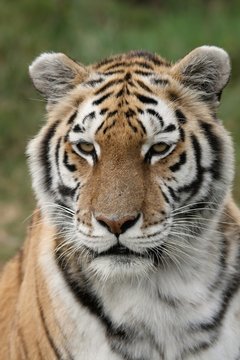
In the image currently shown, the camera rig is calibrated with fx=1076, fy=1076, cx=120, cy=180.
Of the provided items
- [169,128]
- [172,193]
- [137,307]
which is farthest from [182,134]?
[137,307]

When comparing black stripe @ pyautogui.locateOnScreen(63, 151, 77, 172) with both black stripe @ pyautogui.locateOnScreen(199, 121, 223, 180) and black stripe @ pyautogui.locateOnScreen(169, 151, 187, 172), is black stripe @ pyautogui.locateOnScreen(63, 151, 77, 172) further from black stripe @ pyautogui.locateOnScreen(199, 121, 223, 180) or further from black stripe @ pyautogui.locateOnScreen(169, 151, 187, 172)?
black stripe @ pyautogui.locateOnScreen(199, 121, 223, 180)

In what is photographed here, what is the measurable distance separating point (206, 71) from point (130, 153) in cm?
44

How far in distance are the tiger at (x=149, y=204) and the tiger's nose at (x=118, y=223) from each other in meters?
0.09

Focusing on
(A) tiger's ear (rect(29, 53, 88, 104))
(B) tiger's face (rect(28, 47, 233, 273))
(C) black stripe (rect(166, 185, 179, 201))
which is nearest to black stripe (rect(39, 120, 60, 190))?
(B) tiger's face (rect(28, 47, 233, 273))

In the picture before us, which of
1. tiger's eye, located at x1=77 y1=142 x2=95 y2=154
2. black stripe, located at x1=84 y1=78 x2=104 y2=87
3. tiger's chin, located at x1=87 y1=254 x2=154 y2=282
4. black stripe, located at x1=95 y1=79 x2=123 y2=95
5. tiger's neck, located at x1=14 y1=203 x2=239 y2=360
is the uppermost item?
black stripe, located at x1=84 y1=78 x2=104 y2=87

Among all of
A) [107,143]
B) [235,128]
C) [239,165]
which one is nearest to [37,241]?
[107,143]

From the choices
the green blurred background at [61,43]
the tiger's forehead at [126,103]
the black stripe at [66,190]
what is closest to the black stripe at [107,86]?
the tiger's forehead at [126,103]

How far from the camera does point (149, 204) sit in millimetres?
3193

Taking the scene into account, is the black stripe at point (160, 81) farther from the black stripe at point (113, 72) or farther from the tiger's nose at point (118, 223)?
the tiger's nose at point (118, 223)

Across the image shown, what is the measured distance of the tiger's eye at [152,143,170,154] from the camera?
3.26m

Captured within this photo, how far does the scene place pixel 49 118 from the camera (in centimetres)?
357

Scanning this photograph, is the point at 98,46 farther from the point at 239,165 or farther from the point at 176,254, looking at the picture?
the point at 176,254

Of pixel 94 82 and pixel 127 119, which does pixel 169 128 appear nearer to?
pixel 127 119

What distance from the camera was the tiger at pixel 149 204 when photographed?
128 inches
